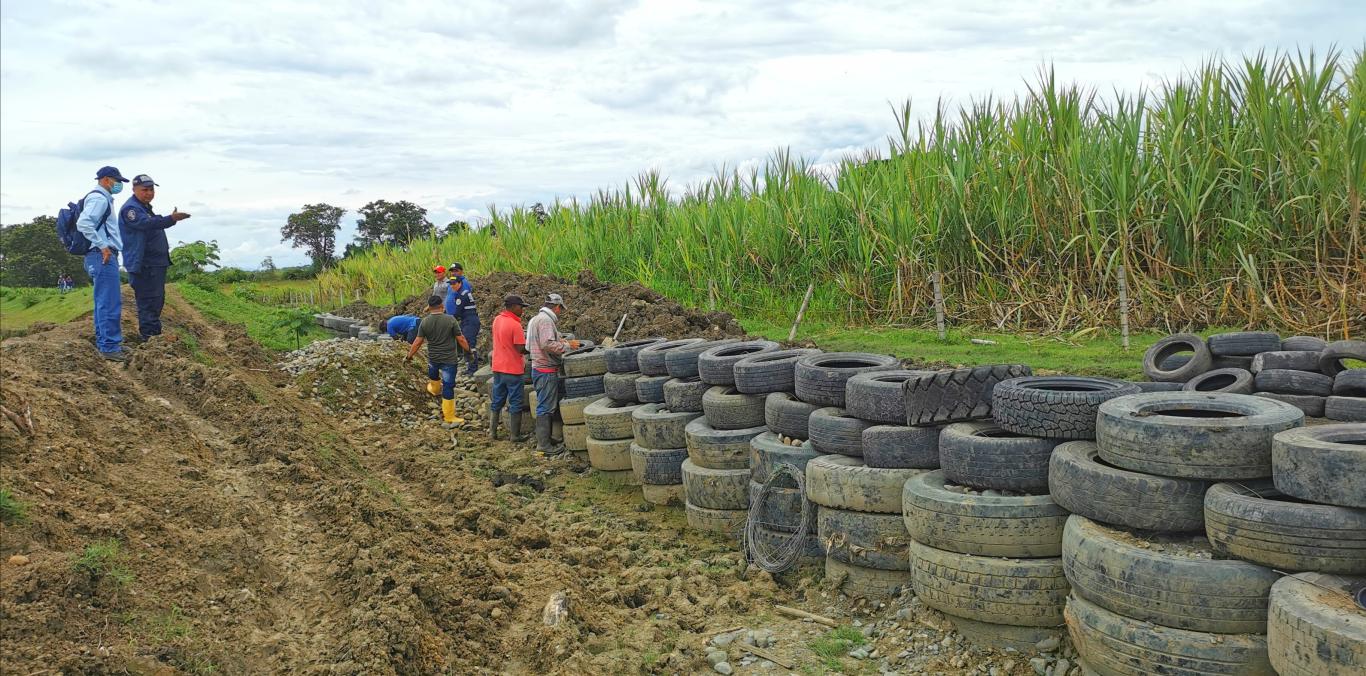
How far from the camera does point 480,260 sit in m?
26.0

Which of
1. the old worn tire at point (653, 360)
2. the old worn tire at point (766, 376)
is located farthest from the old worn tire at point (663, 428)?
the old worn tire at point (766, 376)

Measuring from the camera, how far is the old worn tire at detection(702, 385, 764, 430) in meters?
7.14

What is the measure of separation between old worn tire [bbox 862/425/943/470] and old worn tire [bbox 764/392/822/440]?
2.59 ft

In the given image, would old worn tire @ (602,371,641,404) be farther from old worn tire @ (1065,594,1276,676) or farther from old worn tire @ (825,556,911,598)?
old worn tire @ (1065,594,1276,676)

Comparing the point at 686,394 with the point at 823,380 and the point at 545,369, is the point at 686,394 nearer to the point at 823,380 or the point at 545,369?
the point at 823,380

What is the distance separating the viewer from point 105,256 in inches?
388

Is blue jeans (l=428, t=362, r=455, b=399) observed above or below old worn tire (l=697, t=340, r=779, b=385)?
below

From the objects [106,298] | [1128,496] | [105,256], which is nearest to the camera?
[1128,496]

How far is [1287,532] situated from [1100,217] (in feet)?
24.3

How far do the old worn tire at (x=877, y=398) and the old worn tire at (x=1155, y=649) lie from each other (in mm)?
1739

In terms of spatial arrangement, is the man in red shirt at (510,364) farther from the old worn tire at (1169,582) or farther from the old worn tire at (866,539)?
the old worn tire at (1169,582)

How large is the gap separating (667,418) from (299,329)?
40.1ft

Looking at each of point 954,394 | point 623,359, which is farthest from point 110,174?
point 954,394

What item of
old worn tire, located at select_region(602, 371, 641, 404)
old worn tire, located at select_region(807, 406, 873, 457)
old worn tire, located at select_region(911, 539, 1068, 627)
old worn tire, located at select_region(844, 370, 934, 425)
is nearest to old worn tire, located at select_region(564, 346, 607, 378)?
old worn tire, located at select_region(602, 371, 641, 404)
